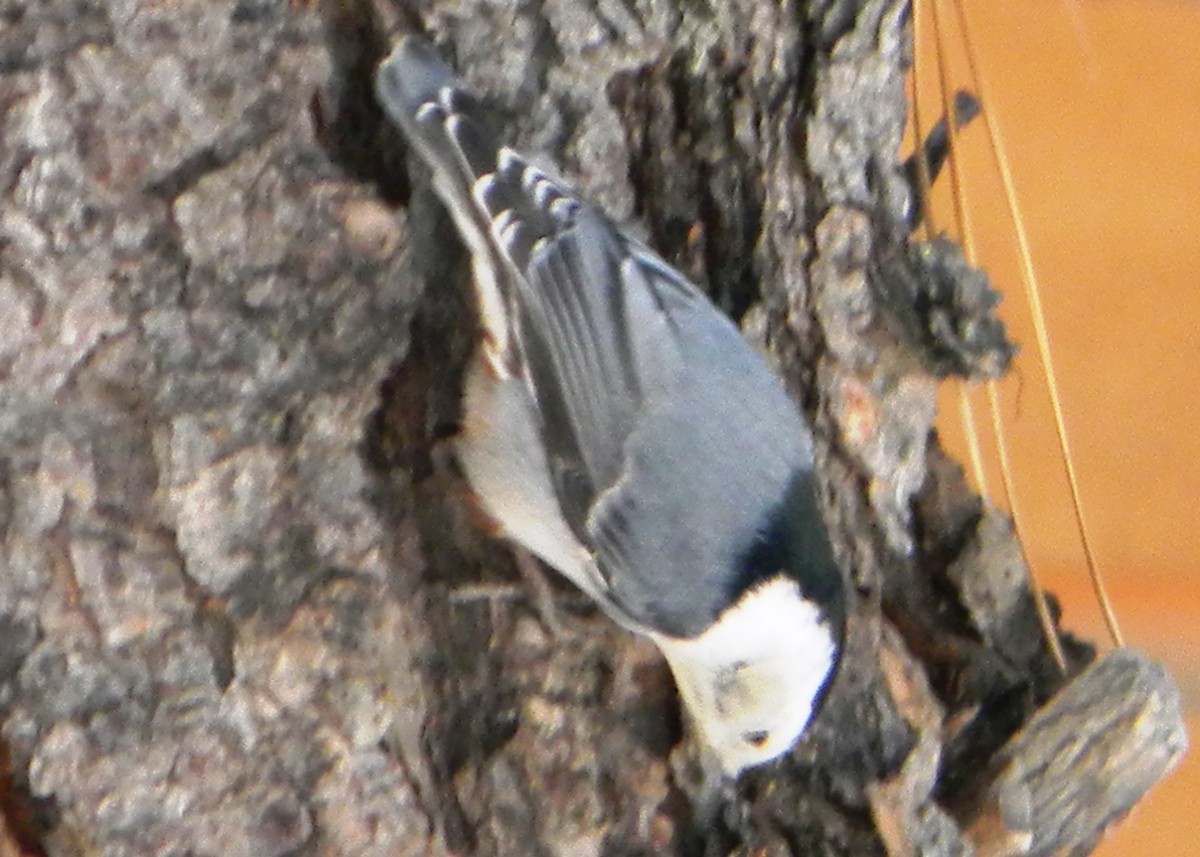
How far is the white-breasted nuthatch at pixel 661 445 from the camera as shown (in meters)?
1.00

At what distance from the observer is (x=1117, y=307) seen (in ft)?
6.23

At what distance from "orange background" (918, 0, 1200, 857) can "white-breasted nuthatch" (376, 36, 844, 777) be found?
87cm

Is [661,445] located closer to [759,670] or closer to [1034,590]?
[759,670]

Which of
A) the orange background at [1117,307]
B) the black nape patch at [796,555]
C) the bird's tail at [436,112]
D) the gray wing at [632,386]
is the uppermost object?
the bird's tail at [436,112]

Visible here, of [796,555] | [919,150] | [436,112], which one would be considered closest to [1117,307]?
[919,150]

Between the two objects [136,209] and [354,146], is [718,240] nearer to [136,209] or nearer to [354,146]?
[354,146]

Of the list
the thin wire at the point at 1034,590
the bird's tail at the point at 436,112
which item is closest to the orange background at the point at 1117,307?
the thin wire at the point at 1034,590

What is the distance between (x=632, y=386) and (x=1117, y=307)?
1.17 m

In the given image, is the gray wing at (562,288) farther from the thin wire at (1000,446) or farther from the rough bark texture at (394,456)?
the thin wire at (1000,446)

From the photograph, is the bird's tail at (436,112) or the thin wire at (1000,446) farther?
the thin wire at (1000,446)

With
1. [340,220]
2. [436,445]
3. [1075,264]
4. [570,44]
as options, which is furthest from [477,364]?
[1075,264]

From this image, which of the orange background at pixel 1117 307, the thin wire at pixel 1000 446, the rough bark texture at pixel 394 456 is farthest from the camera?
the orange background at pixel 1117 307

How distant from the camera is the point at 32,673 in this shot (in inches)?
35.4

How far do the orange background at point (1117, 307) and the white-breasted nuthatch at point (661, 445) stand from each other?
0.87 meters
